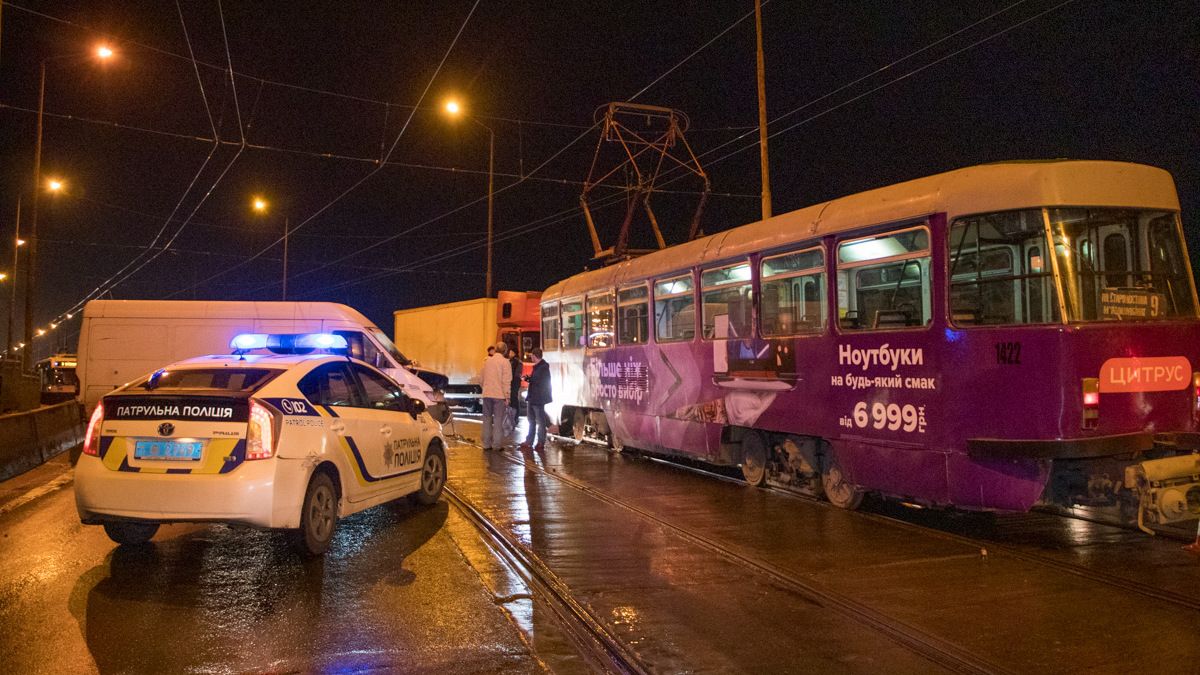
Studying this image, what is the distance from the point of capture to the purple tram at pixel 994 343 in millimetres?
7027

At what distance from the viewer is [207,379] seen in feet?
24.0

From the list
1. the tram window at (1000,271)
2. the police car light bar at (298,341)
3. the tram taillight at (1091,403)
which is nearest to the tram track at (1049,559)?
the tram taillight at (1091,403)

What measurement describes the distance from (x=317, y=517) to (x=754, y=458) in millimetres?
5594

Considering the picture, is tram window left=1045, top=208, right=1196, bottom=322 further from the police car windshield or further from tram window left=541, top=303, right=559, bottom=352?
tram window left=541, top=303, right=559, bottom=352

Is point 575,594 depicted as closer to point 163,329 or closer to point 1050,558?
point 1050,558

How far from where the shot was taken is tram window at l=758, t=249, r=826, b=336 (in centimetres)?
936

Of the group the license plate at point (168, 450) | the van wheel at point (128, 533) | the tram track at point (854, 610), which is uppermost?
the license plate at point (168, 450)

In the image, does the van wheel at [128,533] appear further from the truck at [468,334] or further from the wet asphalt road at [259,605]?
the truck at [468,334]

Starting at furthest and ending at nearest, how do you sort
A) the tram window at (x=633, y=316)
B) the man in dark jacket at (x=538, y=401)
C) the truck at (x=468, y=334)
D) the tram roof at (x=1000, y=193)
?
the truck at (x=468, y=334) < the man in dark jacket at (x=538, y=401) < the tram window at (x=633, y=316) < the tram roof at (x=1000, y=193)

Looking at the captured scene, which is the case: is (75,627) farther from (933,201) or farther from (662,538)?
(933,201)

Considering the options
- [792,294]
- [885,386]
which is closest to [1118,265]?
[885,386]

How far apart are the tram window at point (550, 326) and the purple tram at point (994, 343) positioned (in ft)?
27.0

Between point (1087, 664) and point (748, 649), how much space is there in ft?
5.58

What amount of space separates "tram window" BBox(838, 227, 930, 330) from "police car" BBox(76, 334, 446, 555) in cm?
477
